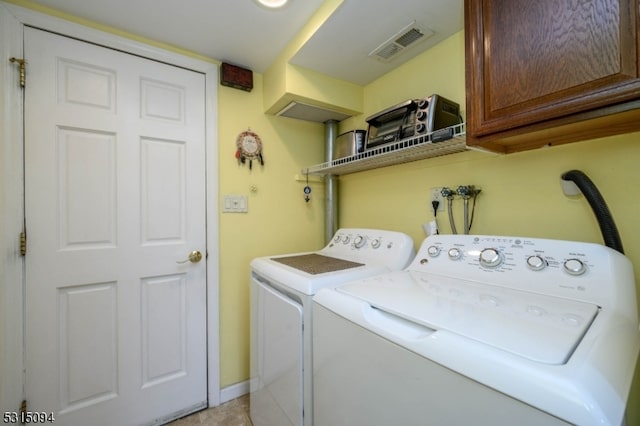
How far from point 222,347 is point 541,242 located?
72.5 inches

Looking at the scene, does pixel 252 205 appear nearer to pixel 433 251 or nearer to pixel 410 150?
pixel 410 150

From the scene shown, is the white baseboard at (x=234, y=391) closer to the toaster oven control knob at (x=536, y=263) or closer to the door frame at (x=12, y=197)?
the door frame at (x=12, y=197)

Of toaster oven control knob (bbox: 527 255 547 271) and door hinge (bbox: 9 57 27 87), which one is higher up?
door hinge (bbox: 9 57 27 87)

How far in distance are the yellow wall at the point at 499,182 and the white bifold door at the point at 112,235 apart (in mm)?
1205

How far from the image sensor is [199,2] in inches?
50.6

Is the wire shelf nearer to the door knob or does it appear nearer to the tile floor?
the door knob

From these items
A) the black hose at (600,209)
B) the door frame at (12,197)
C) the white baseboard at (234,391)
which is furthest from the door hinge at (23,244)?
the black hose at (600,209)

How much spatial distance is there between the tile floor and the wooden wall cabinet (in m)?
1.95

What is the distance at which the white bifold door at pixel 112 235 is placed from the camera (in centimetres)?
131

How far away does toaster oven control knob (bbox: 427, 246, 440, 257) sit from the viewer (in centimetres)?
115

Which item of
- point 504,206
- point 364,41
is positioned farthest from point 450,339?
point 364,41

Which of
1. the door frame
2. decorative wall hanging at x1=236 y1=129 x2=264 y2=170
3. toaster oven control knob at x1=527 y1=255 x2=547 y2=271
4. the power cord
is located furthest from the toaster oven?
the door frame

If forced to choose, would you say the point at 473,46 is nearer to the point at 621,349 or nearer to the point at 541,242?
the point at 541,242

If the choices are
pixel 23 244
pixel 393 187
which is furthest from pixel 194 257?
pixel 393 187
